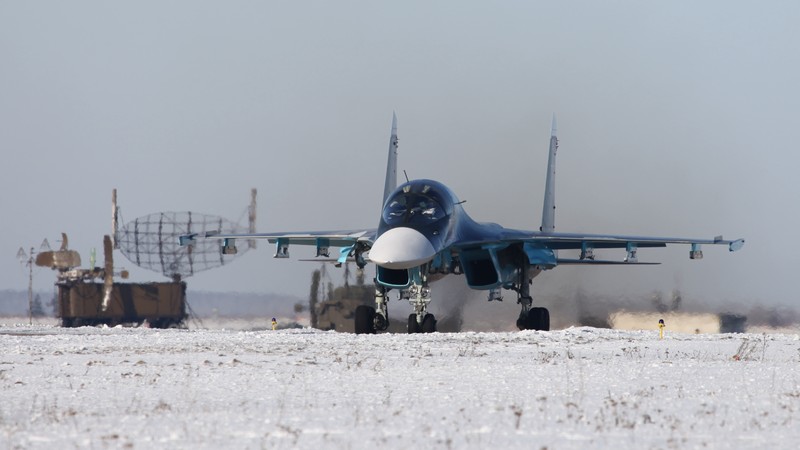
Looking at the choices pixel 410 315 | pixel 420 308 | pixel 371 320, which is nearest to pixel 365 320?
pixel 371 320

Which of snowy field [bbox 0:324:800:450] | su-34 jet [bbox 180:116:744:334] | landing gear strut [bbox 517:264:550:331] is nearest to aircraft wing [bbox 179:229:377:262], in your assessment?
su-34 jet [bbox 180:116:744:334]

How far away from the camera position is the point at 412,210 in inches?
1109

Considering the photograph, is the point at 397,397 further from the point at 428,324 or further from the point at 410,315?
the point at 410,315

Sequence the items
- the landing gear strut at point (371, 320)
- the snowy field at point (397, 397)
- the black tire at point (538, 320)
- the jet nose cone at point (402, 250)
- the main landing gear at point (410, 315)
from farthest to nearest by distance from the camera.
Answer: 1. the black tire at point (538, 320)
2. the landing gear strut at point (371, 320)
3. the main landing gear at point (410, 315)
4. the jet nose cone at point (402, 250)
5. the snowy field at point (397, 397)

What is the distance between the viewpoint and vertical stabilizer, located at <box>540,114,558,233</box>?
3997 centimetres

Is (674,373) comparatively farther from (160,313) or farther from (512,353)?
(160,313)

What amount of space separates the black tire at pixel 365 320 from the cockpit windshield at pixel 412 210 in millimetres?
4234

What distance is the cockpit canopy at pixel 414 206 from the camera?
2806cm

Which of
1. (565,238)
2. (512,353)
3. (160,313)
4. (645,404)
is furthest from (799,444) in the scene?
(160,313)

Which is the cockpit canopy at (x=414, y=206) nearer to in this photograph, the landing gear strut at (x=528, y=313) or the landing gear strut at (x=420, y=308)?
the landing gear strut at (x=420, y=308)

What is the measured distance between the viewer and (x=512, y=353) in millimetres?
19781

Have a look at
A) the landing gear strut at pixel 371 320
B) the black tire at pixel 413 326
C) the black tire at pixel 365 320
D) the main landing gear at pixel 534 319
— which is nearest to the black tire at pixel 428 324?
the black tire at pixel 413 326

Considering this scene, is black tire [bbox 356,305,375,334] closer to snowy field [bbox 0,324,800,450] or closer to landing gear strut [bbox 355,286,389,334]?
landing gear strut [bbox 355,286,389,334]

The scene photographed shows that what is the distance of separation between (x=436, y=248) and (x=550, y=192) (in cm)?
1349
